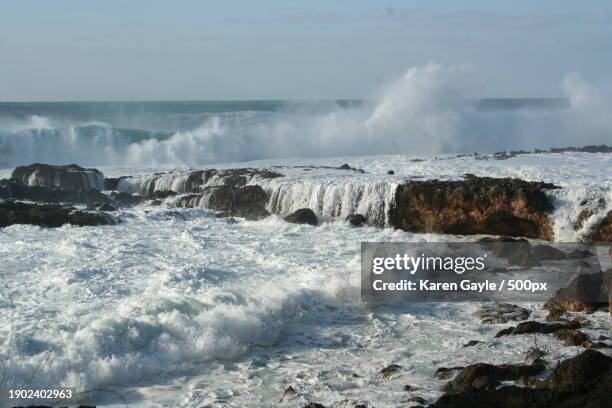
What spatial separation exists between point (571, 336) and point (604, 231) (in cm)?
789

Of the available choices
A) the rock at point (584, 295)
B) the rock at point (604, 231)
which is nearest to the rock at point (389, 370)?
the rock at point (584, 295)

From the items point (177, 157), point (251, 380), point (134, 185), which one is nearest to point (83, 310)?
point (251, 380)

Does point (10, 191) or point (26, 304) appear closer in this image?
point (26, 304)

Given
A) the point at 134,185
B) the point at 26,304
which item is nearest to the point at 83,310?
the point at 26,304

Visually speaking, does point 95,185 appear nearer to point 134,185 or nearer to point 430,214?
point 134,185

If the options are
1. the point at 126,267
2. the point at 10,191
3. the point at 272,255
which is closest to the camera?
the point at 126,267

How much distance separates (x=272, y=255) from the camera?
1478 cm

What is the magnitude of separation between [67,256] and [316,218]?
22.2 feet

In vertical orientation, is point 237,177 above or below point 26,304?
above

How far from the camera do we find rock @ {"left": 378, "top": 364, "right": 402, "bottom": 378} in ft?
26.0

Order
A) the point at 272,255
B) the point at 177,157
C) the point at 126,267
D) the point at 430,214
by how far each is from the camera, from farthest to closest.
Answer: the point at 177,157
the point at 430,214
the point at 272,255
the point at 126,267

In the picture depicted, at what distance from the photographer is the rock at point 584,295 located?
10.3 meters

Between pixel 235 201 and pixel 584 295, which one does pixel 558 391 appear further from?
pixel 235 201

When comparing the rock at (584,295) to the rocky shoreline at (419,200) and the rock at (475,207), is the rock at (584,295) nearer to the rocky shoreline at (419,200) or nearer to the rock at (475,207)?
the rocky shoreline at (419,200)
